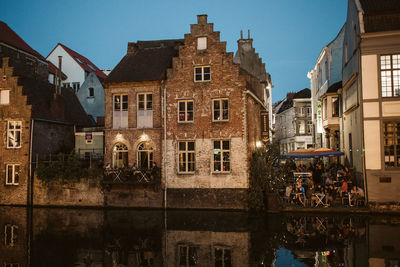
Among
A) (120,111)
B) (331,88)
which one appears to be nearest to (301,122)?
(331,88)

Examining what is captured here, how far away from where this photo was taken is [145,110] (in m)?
22.0

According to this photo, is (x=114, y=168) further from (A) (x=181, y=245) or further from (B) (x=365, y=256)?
(B) (x=365, y=256)

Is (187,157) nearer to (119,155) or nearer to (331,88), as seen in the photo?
(119,155)

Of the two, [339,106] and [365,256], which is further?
[339,106]

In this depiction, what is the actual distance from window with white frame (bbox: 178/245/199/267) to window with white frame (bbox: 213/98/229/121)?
33.0 feet

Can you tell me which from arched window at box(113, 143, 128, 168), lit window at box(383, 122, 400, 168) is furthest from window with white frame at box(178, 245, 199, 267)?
lit window at box(383, 122, 400, 168)

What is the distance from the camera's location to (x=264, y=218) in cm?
1742

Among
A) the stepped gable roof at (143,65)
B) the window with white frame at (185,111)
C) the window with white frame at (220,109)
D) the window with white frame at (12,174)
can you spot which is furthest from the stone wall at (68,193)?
the window with white frame at (220,109)

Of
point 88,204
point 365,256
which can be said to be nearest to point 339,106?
point 365,256

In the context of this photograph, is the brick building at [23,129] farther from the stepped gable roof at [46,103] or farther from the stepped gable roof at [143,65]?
the stepped gable roof at [143,65]

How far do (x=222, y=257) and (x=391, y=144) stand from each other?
40.2 feet

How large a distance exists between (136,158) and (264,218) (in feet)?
29.7

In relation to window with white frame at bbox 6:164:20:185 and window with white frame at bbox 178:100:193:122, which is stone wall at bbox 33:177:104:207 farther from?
window with white frame at bbox 178:100:193:122

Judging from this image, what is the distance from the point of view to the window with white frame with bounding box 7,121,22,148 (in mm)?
23359
